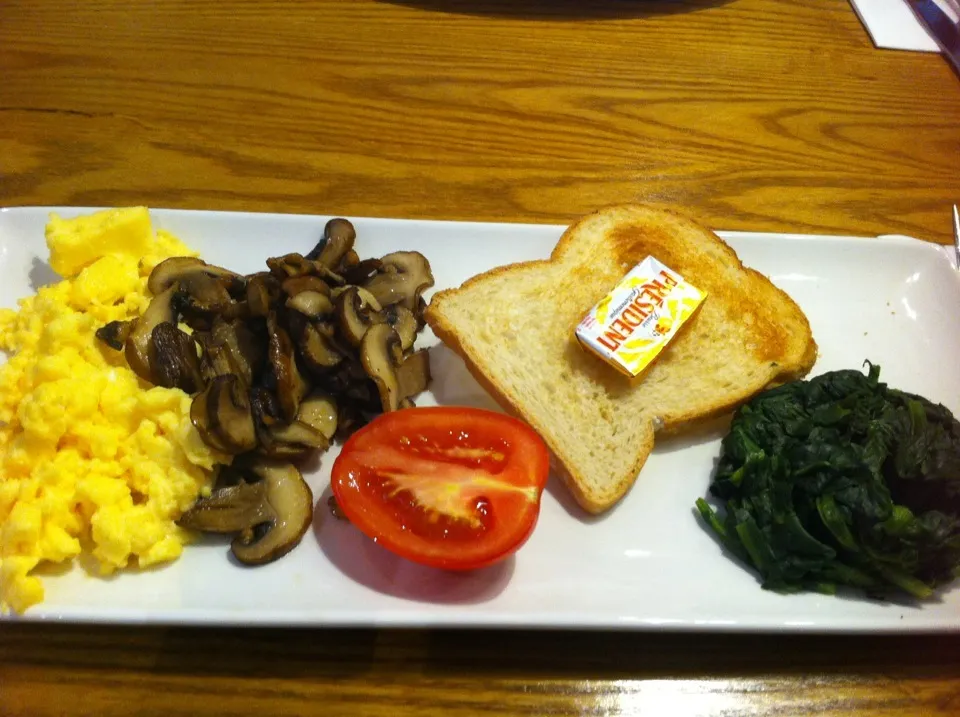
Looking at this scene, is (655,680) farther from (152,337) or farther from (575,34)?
(575,34)

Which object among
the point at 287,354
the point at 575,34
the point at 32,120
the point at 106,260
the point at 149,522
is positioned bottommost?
the point at 149,522

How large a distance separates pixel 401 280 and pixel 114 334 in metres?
0.95

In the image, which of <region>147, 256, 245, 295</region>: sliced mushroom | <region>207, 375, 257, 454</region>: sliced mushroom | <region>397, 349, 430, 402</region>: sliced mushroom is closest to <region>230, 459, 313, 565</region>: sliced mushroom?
<region>207, 375, 257, 454</region>: sliced mushroom

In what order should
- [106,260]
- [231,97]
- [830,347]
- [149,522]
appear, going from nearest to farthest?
[149,522] < [106,260] < [830,347] < [231,97]

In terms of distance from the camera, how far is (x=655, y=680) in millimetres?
1907

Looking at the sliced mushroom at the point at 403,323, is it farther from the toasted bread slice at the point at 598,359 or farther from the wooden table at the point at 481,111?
the wooden table at the point at 481,111

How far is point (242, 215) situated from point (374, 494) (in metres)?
1.34

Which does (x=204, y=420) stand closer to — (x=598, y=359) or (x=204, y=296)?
(x=204, y=296)

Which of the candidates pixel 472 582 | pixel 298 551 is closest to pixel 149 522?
pixel 298 551

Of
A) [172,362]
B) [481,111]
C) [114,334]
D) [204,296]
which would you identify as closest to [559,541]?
[172,362]

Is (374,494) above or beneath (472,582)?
above

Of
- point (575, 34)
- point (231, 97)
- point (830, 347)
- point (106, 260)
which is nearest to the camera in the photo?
point (106, 260)

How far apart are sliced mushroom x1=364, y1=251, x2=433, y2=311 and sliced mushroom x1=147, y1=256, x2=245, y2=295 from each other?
461 mm

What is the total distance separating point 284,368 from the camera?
6.63 ft
